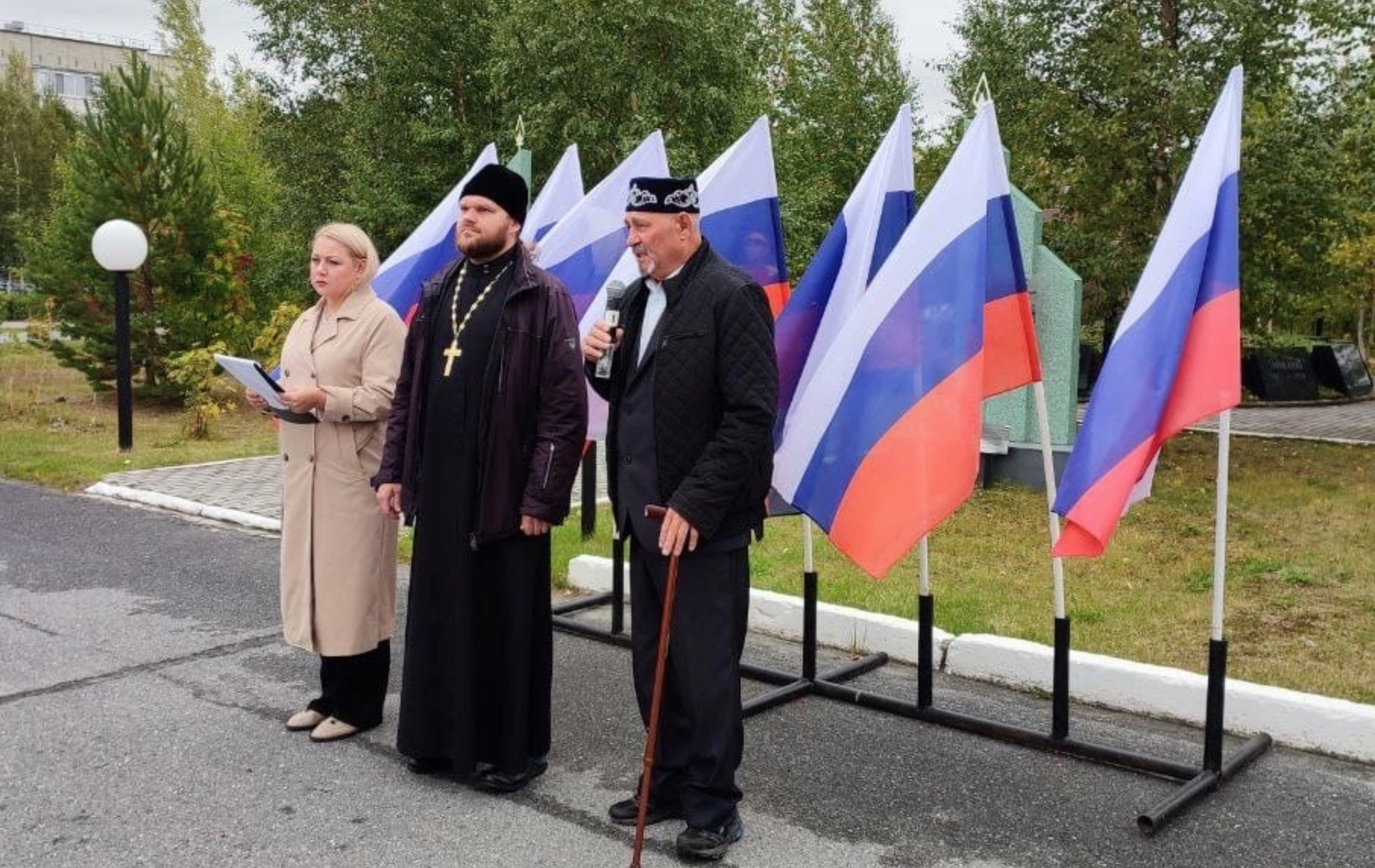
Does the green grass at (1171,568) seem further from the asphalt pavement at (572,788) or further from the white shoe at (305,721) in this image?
the white shoe at (305,721)

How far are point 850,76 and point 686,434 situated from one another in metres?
28.7

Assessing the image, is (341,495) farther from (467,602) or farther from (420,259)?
(420,259)

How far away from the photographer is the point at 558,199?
7.10m

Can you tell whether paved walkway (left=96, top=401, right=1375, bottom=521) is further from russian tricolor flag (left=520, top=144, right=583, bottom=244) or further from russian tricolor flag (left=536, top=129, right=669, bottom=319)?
russian tricolor flag (left=536, top=129, right=669, bottom=319)

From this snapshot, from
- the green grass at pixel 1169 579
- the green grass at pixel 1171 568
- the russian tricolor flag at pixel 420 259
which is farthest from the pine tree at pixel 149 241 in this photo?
the russian tricolor flag at pixel 420 259

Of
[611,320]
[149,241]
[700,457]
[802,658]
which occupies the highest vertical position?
[149,241]

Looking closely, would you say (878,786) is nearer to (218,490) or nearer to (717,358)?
(717,358)

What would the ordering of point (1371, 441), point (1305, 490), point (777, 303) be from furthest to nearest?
point (1371, 441)
point (1305, 490)
point (777, 303)

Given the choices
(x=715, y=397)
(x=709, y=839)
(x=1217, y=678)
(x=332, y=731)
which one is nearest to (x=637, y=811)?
(x=709, y=839)

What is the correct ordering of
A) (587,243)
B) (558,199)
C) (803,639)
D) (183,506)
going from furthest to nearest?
(183,506) < (558,199) < (587,243) < (803,639)

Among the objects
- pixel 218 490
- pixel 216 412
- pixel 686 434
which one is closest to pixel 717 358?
pixel 686 434

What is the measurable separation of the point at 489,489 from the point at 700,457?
817mm

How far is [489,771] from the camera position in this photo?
4262 mm

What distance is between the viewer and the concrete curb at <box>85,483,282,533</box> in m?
9.14
